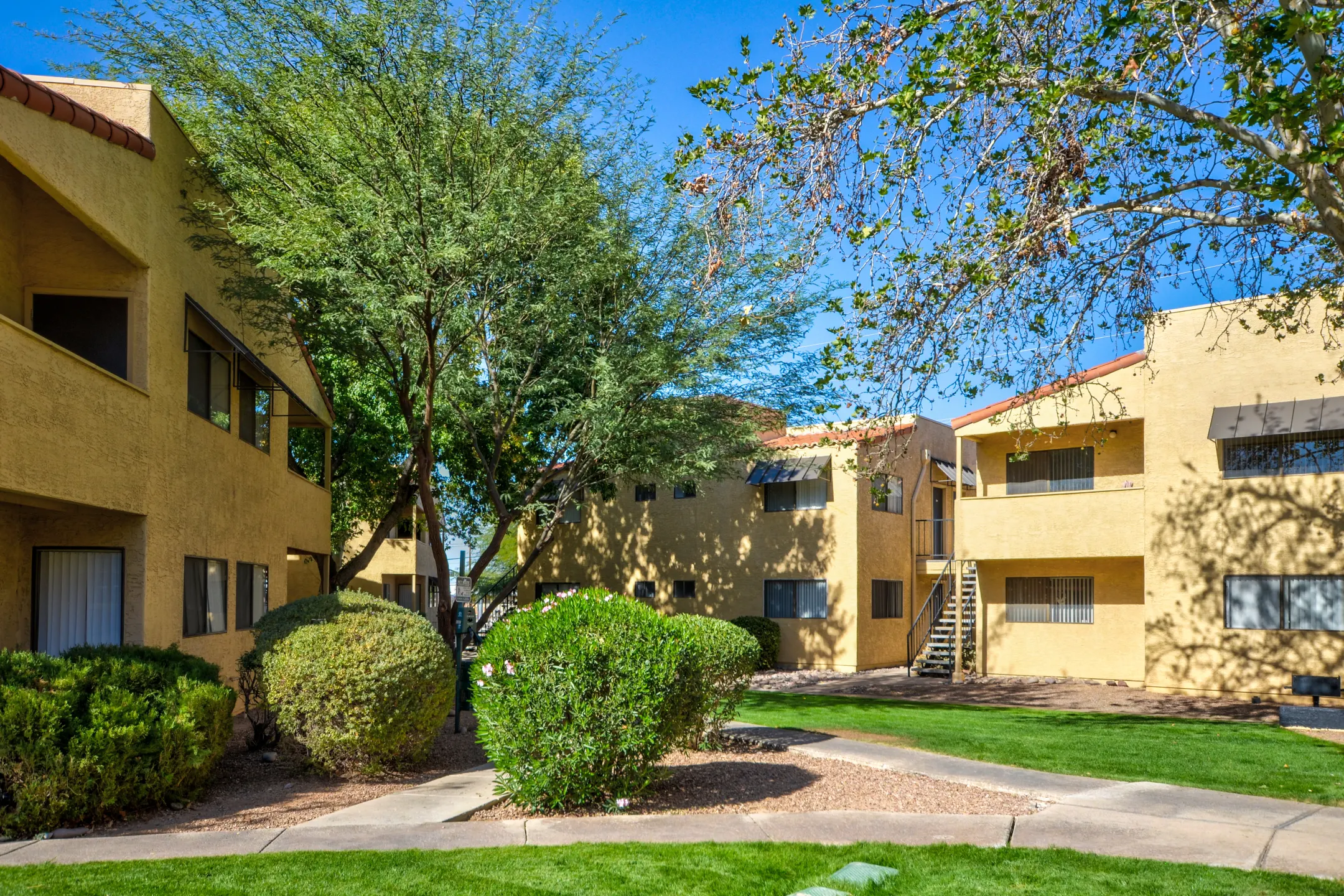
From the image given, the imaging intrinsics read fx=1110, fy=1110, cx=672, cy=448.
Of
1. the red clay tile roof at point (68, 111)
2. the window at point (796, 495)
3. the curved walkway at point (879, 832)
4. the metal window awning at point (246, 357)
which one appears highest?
the red clay tile roof at point (68, 111)

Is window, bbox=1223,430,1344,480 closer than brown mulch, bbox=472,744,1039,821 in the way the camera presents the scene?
No

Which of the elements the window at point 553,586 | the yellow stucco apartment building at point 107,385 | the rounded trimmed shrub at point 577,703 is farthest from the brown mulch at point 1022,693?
the yellow stucco apartment building at point 107,385

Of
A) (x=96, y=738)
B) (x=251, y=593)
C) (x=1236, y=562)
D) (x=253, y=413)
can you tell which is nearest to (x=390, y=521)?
(x=253, y=413)

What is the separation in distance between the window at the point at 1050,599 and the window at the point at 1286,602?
3635 millimetres

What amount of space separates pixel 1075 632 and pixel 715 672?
15321mm

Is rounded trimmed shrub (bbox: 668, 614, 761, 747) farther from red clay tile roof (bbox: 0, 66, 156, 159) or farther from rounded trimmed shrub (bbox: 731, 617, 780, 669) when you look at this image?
rounded trimmed shrub (bbox: 731, 617, 780, 669)

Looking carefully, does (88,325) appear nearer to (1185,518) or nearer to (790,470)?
(1185,518)

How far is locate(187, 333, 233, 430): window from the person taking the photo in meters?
13.8

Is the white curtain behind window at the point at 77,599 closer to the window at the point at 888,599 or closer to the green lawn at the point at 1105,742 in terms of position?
the green lawn at the point at 1105,742

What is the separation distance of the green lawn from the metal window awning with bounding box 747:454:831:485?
8.90 metres

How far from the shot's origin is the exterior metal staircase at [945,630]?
1013 inches

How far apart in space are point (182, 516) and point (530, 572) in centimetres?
2127

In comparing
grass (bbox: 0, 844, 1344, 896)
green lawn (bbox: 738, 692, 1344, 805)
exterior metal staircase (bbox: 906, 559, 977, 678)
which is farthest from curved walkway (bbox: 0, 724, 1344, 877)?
exterior metal staircase (bbox: 906, 559, 977, 678)

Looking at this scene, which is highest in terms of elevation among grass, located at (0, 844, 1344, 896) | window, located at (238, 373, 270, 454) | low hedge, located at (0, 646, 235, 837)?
window, located at (238, 373, 270, 454)
